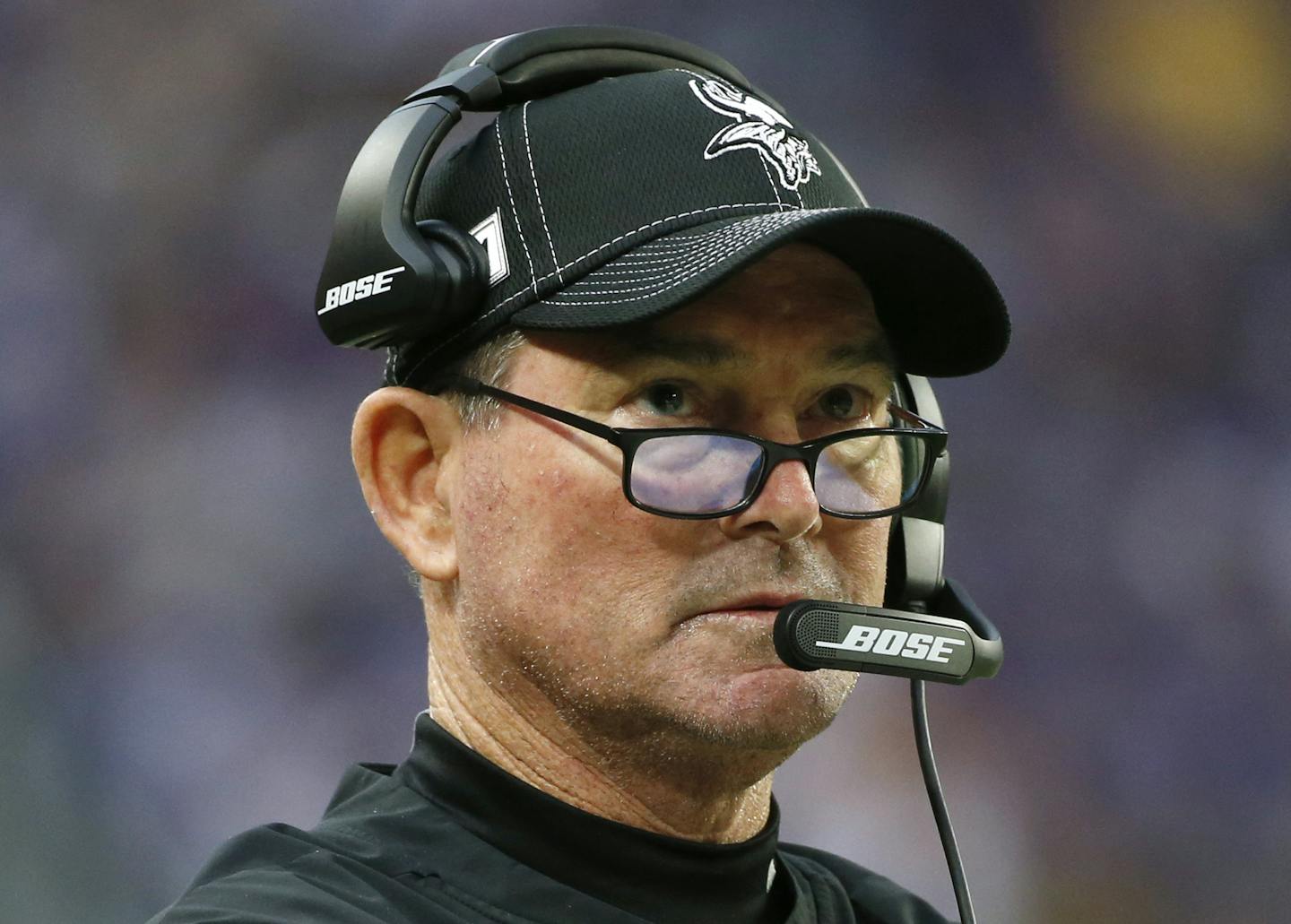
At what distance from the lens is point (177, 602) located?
3.09m

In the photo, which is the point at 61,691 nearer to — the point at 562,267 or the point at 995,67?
the point at 562,267

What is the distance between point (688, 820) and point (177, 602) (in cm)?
172

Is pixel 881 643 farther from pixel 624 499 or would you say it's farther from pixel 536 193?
pixel 536 193

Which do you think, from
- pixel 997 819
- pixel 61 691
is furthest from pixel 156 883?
pixel 997 819

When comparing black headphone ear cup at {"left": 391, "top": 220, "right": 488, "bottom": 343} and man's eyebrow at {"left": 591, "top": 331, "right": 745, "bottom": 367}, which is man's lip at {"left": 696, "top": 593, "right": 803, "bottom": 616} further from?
black headphone ear cup at {"left": 391, "top": 220, "right": 488, "bottom": 343}

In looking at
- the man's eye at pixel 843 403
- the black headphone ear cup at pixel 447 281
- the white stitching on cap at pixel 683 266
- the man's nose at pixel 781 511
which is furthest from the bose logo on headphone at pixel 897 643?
the black headphone ear cup at pixel 447 281

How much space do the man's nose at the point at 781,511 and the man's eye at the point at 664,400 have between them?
103 mm

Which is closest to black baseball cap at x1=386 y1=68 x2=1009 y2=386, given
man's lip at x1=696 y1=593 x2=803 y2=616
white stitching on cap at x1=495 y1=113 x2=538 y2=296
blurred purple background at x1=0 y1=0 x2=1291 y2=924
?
white stitching on cap at x1=495 y1=113 x2=538 y2=296

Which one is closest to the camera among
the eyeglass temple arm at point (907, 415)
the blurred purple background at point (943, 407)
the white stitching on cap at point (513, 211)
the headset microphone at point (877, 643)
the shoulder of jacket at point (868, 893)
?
the headset microphone at point (877, 643)

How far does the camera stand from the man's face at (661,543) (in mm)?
1507

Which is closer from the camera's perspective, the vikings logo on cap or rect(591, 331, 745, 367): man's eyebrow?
rect(591, 331, 745, 367): man's eyebrow

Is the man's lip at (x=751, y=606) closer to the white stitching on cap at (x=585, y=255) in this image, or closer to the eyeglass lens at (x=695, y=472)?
the eyeglass lens at (x=695, y=472)

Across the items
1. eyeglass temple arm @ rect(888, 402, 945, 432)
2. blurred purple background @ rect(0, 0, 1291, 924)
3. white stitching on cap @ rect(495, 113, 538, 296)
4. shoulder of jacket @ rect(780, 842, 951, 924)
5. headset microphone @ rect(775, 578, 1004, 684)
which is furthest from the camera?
blurred purple background @ rect(0, 0, 1291, 924)

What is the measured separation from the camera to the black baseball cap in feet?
5.03
